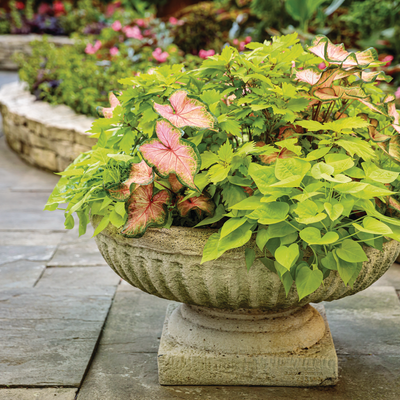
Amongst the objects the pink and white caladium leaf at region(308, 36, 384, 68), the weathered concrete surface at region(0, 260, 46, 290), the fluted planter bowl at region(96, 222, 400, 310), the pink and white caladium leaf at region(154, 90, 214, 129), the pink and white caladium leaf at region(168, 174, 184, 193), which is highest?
the pink and white caladium leaf at region(308, 36, 384, 68)

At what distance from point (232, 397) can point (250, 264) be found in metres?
0.48

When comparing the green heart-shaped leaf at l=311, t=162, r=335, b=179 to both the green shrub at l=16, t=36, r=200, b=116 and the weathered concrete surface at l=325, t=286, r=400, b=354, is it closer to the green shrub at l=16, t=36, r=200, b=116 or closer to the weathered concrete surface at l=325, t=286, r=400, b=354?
the weathered concrete surface at l=325, t=286, r=400, b=354

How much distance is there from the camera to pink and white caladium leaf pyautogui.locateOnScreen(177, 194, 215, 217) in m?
1.28

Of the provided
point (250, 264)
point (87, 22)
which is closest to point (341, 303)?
point (250, 264)

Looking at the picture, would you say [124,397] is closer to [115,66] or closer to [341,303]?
[341,303]

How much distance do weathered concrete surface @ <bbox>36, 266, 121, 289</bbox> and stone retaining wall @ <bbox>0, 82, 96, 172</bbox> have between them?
133 centimetres

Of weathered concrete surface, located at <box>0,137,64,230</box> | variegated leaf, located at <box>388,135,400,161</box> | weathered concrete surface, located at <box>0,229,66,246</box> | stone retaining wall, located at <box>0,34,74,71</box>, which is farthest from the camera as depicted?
stone retaining wall, located at <box>0,34,74,71</box>

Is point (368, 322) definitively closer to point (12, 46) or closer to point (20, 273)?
point (20, 273)

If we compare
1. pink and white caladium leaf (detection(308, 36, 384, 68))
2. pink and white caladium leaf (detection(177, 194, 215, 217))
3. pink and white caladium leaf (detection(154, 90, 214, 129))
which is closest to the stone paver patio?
pink and white caladium leaf (detection(177, 194, 215, 217))

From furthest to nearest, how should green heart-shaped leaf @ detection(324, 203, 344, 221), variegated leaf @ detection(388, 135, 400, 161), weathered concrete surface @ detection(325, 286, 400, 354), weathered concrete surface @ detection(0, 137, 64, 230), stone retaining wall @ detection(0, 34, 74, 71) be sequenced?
stone retaining wall @ detection(0, 34, 74, 71)
weathered concrete surface @ detection(0, 137, 64, 230)
weathered concrete surface @ detection(325, 286, 400, 354)
variegated leaf @ detection(388, 135, 400, 161)
green heart-shaped leaf @ detection(324, 203, 344, 221)

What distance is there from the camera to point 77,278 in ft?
7.58

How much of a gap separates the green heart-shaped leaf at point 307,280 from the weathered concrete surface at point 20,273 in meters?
1.49

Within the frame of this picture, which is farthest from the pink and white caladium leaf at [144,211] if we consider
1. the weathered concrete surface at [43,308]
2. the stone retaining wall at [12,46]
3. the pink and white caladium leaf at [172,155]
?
the stone retaining wall at [12,46]

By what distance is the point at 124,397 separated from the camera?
1432 millimetres
